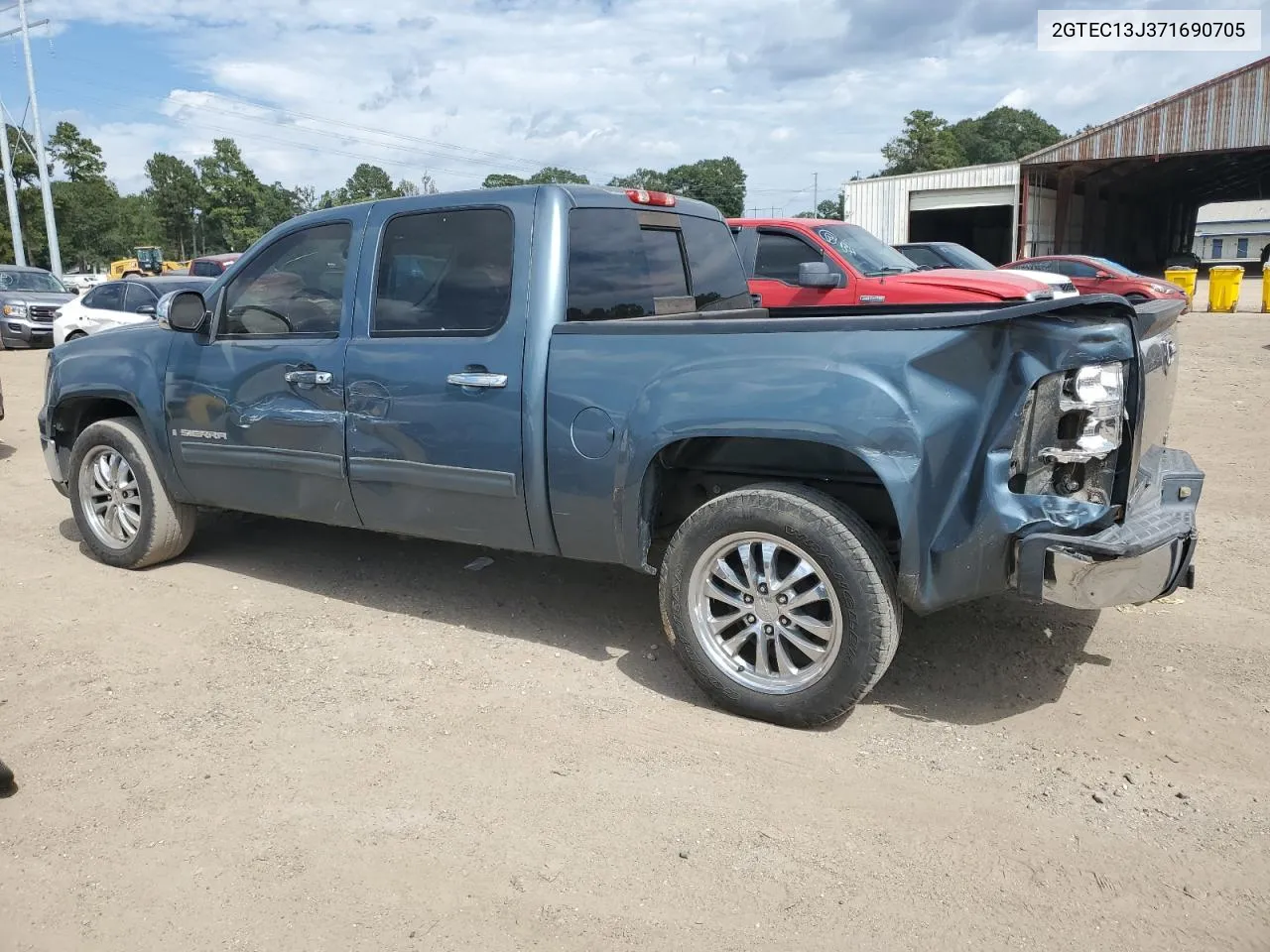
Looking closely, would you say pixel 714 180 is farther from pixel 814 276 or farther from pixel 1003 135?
pixel 814 276

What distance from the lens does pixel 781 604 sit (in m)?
3.68

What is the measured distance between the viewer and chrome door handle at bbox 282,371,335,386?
466 centimetres

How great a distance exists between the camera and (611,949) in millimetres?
2613

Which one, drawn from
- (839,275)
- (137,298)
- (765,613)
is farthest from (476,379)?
(137,298)

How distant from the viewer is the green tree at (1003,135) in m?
118

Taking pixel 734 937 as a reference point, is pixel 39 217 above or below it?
above

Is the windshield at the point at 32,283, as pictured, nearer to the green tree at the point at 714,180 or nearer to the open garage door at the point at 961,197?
the open garage door at the point at 961,197

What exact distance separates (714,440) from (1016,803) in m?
1.63

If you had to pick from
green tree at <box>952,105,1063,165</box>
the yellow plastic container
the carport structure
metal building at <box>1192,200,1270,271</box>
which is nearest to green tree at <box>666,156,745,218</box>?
green tree at <box>952,105,1063,165</box>

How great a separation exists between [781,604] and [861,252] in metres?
7.29

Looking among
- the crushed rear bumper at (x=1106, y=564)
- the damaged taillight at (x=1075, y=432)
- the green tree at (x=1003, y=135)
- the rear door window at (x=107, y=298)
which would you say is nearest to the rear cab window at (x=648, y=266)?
the damaged taillight at (x=1075, y=432)

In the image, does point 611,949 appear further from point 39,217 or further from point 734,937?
point 39,217

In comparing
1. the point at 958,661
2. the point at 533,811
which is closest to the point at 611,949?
the point at 533,811

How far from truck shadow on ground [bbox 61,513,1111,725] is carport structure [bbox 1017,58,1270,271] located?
1272 inches
